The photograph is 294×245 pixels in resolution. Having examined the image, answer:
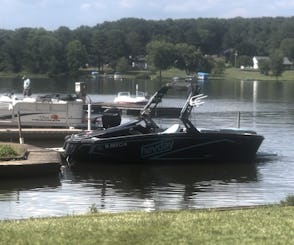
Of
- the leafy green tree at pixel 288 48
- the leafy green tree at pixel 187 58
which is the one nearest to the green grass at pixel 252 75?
the leafy green tree at pixel 187 58

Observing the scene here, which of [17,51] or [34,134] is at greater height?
[17,51]

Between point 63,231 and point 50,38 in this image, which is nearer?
point 63,231

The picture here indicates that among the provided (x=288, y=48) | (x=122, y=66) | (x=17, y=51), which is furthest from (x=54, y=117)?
(x=288, y=48)

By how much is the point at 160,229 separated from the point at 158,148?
12.0 metres

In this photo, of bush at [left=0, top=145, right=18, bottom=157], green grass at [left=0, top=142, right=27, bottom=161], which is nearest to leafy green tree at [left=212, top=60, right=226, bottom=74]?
green grass at [left=0, top=142, right=27, bottom=161]

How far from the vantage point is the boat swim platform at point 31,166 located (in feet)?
54.6

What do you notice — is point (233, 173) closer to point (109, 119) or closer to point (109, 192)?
point (109, 192)

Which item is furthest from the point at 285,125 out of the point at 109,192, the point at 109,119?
the point at 109,192

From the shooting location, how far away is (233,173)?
1948 centimetres

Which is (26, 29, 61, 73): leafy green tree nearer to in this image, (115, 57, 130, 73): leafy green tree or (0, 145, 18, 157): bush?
(115, 57, 130, 73): leafy green tree

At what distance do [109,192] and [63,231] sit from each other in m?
8.26

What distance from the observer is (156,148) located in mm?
19891

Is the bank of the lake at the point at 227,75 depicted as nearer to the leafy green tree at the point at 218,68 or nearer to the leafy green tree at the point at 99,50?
the leafy green tree at the point at 218,68

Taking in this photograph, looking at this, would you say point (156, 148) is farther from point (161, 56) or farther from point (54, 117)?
point (161, 56)
